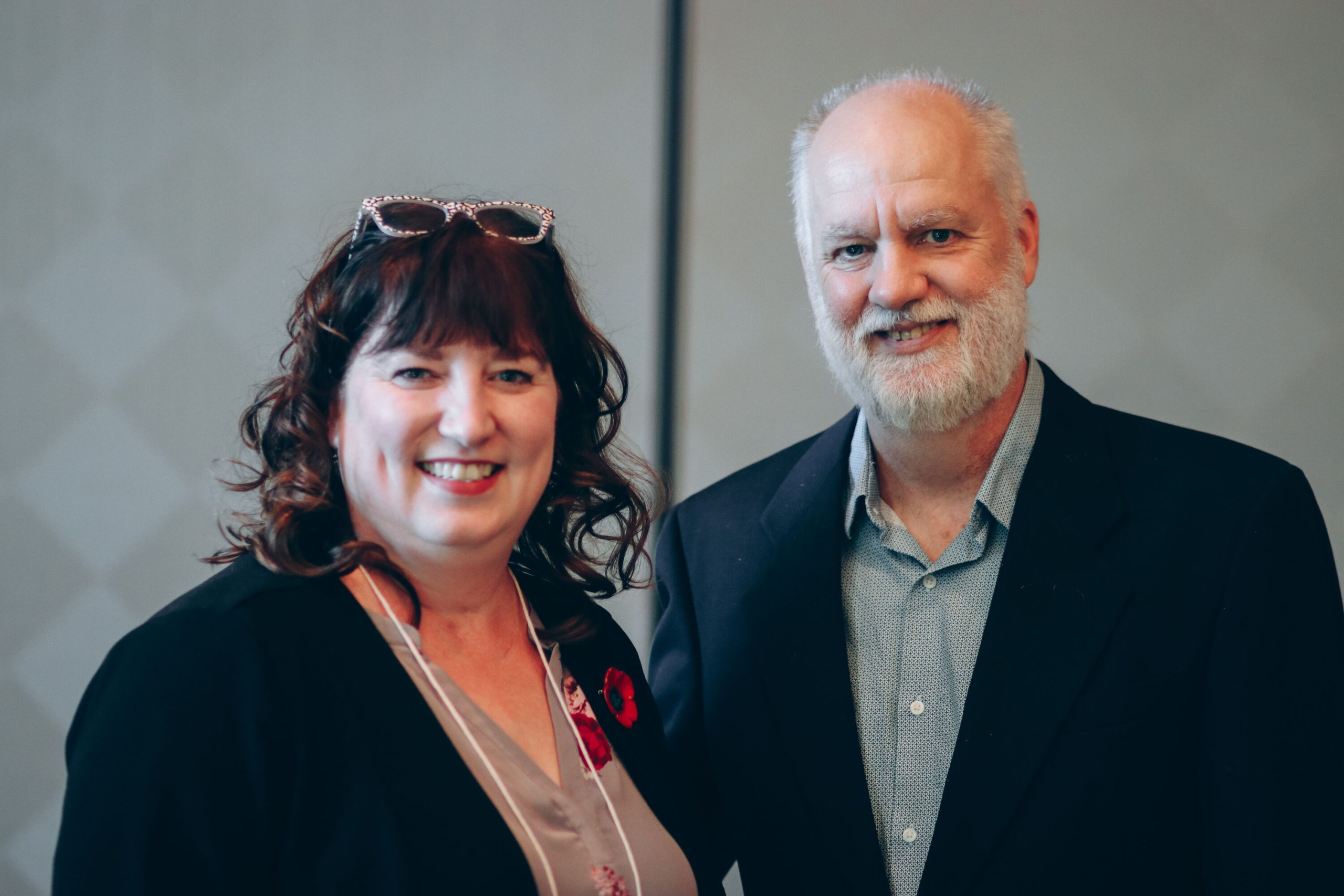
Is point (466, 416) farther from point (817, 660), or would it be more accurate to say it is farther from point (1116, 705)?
point (1116, 705)

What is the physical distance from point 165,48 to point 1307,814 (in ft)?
8.03

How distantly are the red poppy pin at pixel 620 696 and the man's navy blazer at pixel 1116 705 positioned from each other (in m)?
0.21

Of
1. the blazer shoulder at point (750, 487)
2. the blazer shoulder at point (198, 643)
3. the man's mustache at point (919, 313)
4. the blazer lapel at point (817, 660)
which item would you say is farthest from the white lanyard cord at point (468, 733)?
the man's mustache at point (919, 313)

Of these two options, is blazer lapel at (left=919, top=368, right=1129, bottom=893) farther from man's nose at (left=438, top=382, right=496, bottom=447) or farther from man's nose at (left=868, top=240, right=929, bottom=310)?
man's nose at (left=438, top=382, right=496, bottom=447)

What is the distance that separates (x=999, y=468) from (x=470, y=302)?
31.9 inches

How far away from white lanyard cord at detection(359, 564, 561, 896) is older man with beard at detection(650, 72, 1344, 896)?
0.46 m

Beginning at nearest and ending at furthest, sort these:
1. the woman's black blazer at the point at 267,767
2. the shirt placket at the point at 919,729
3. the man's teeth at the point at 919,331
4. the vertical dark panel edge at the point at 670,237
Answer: the woman's black blazer at the point at 267,767 → the shirt placket at the point at 919,729 → the man's teeth at the point at 919,331 → the vertical dark panel edge at the point at 670,237

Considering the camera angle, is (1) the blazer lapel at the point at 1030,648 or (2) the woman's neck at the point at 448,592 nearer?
(2) the woman's neck at the point at 448,592

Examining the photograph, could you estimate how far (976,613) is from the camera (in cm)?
157

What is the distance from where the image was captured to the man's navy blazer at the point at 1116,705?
1385mm

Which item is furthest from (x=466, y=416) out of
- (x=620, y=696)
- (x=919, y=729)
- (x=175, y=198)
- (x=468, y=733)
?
(x=175, y=198)

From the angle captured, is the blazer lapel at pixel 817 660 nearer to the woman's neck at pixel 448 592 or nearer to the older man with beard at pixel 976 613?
the older man with beard at pixel 976 613

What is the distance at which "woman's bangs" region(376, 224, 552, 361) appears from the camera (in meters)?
1.25

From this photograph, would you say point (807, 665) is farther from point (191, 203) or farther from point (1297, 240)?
point (191, 203)
